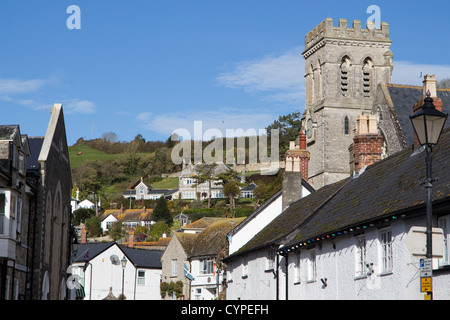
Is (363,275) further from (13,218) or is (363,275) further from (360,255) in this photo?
(13,218)

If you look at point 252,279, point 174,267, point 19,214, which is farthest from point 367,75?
point 19,214

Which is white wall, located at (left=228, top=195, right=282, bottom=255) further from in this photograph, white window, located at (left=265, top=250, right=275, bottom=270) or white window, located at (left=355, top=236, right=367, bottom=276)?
white window, located at (left=355, top=236, right=367, bottom=276)

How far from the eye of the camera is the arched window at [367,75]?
81.1 meters

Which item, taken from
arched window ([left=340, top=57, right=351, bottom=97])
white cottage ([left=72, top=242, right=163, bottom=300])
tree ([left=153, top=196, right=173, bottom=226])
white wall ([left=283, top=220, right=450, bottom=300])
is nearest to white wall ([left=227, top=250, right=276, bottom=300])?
white wall ([left=283, top=220, right=450, bottom=300])

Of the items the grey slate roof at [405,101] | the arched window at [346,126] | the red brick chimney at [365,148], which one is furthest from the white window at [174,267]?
the red brick chimney at [365,148]

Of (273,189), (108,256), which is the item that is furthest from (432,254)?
(273,189)

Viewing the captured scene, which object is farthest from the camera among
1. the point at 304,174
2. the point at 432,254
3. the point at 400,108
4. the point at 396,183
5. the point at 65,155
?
the point at 400,108

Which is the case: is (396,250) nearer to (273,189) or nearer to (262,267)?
(262,267)

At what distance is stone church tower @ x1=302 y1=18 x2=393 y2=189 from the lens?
78500 mm

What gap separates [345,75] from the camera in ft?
266

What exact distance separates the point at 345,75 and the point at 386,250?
63.9 metres

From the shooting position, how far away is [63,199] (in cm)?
3644

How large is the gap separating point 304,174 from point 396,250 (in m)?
21.9
